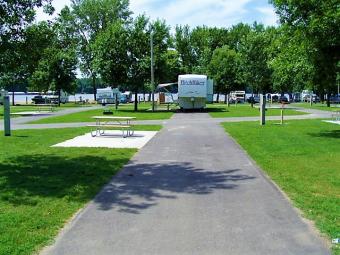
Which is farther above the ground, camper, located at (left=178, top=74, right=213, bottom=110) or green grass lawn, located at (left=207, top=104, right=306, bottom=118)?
camper, located at (left=178, top=74, right=213, bottom=110)

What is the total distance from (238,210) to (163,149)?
23.6ft

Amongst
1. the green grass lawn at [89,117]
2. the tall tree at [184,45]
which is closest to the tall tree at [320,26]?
the green grass lawn at [89,117]

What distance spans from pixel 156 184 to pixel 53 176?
214 centimetres

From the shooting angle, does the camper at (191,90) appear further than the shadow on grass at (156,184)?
Yes

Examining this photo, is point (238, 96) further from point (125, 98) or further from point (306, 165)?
point (306, 165)

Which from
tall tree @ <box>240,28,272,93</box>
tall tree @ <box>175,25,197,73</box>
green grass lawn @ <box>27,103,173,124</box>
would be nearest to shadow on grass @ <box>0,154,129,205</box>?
green grass lawn @ <box>27,103,173,124</box>

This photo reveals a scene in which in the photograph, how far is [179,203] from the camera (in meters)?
7.22

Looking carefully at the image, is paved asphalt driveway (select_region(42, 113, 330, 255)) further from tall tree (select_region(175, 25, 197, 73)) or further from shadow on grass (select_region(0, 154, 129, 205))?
tall tree (select_region(175, 25, 197, 73))

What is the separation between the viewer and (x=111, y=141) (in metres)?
16.2

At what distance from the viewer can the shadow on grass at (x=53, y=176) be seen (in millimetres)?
7785

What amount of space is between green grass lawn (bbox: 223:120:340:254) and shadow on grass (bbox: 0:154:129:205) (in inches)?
127

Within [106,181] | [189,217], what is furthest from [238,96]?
[189,217]

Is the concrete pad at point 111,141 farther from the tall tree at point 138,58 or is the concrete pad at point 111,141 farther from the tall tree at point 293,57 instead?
the tall tree at point 138,58

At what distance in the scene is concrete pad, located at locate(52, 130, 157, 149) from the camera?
14945 millimetres
